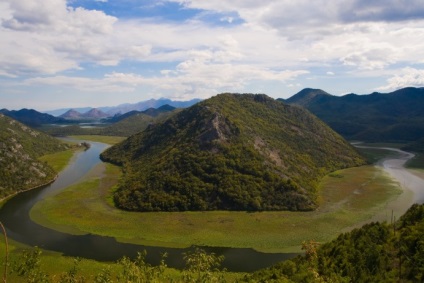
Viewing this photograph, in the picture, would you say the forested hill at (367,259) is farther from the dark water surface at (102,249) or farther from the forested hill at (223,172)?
the forested hill at (223,172)

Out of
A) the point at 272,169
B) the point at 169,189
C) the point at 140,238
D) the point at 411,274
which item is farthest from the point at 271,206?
the point at 411,274

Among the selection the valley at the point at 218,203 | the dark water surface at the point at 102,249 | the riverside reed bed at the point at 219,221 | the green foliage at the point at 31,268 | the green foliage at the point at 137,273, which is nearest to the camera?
the green foliage at the point at 31,268

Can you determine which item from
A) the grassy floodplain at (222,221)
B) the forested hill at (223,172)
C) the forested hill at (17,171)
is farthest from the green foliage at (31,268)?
the forested hill at (17,171)

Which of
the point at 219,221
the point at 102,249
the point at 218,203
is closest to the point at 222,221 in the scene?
the point at 219,221

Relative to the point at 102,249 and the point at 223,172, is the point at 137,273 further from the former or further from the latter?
the point at 223,172

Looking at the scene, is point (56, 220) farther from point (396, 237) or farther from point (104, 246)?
point (396, 237)

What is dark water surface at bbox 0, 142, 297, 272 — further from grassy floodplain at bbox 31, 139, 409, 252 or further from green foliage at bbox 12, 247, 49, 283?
green foliage at bbox 12, 247, 49, 283
